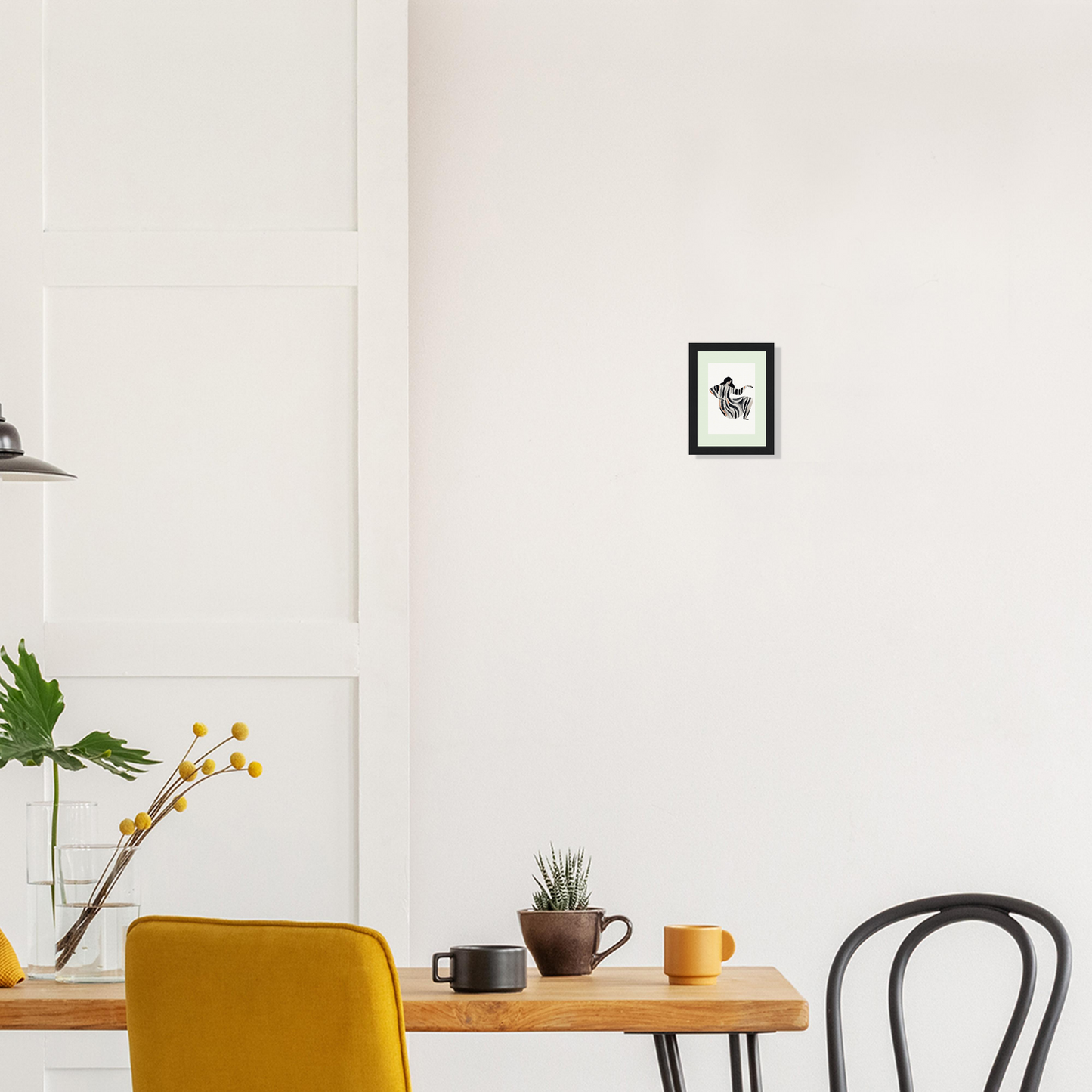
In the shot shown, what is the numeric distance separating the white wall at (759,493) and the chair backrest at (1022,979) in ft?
1.22

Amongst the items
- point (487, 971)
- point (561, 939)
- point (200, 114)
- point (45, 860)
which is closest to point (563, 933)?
point (561, 939)

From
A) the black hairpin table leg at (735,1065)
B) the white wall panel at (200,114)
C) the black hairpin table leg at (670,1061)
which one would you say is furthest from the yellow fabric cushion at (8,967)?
the white wall panel at (200,114)

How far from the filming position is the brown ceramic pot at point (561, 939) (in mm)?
1912

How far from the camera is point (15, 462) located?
2018 mm

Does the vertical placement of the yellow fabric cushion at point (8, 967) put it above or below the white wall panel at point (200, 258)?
below

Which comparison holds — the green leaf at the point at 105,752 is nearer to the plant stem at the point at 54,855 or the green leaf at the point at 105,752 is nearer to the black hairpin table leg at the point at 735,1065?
the plant stem at the point at 54,855

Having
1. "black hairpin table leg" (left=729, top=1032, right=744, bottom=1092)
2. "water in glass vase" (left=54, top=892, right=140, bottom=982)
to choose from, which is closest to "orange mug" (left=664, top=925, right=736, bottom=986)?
"black hairpin table leg" (left=729, top=1032, right=744, bottom=1092)

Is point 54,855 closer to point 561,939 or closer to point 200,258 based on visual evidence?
point 561,939

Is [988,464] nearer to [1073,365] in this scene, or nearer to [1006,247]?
[1073,365]

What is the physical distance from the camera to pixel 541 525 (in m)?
2.49

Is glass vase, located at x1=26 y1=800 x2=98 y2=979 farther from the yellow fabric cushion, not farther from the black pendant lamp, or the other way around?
the black pendant lamp

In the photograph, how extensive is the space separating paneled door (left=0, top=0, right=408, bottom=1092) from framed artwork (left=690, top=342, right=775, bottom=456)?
0.58 m

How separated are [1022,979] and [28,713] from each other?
5.42ft

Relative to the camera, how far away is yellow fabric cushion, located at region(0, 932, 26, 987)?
180cm
